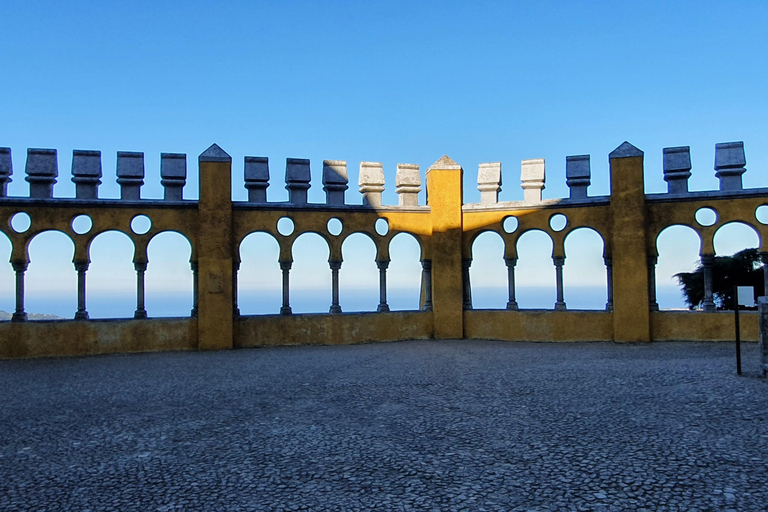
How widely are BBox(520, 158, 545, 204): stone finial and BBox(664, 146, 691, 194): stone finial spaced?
8.90ft

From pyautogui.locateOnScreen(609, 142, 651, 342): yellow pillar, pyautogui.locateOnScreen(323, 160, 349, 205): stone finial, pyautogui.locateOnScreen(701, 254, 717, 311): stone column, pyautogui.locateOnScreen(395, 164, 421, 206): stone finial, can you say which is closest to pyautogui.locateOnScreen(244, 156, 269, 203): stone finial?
pyautogui.locateOnScreen(323, 160, 349, 205): stone finial

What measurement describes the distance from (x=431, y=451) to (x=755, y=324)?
406 inches

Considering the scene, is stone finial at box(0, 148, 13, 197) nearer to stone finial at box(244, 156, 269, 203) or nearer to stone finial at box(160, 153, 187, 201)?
stone finial at box(160, 153, 187, 201)

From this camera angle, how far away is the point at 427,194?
46.3 feet

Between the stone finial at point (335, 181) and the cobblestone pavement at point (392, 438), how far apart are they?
17.1ft

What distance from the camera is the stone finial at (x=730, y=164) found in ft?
41.2

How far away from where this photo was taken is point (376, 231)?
13773 mm

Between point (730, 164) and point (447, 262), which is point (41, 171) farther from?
point (730, 164)

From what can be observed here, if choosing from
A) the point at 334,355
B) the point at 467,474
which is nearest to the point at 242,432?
the point at 467,474

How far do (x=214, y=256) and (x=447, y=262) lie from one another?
531 centimetres

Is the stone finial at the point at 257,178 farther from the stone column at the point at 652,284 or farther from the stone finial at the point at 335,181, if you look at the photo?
the stone column at the point at 652,284

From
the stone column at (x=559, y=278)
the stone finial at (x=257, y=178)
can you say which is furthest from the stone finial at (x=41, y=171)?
the stone column at (x=559, y=278)

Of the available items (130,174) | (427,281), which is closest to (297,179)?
(130,174)

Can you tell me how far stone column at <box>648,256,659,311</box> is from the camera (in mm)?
12714
